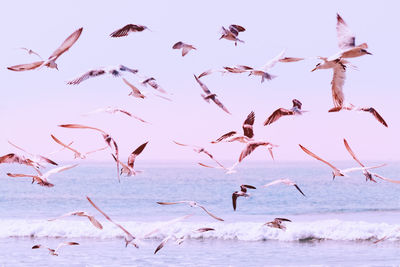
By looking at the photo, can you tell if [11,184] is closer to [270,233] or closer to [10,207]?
[10,207]

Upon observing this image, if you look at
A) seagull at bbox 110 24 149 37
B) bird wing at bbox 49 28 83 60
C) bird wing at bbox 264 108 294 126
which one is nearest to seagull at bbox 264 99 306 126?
bird wing at bbox 264 108 294 126

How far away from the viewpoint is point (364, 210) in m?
30.1

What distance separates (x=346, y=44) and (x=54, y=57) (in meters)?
2.10

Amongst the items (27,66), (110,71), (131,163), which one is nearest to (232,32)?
(110,71)

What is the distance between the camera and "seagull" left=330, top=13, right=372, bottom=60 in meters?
4.45

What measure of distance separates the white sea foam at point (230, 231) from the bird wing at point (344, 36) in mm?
12675

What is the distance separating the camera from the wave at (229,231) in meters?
17.9

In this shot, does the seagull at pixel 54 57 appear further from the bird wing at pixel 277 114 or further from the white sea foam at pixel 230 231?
the white sea foam at pixel 230 231

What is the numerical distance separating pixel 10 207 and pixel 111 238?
643 inches

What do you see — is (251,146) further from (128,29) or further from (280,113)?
(128,29)

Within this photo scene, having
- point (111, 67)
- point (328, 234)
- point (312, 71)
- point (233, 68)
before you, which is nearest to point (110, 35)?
point (111, 67)

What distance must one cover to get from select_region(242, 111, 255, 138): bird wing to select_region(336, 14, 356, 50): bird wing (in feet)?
2.73

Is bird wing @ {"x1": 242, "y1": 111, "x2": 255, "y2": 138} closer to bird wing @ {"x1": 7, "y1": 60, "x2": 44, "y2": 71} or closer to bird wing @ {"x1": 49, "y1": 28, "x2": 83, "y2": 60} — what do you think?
bird wing @ {"x1": 49, "y1": 28, "x2": 83, "y2": 60}

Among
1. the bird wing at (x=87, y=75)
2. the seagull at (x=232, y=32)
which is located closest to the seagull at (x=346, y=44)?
the seagull at (x=232, y=32)
